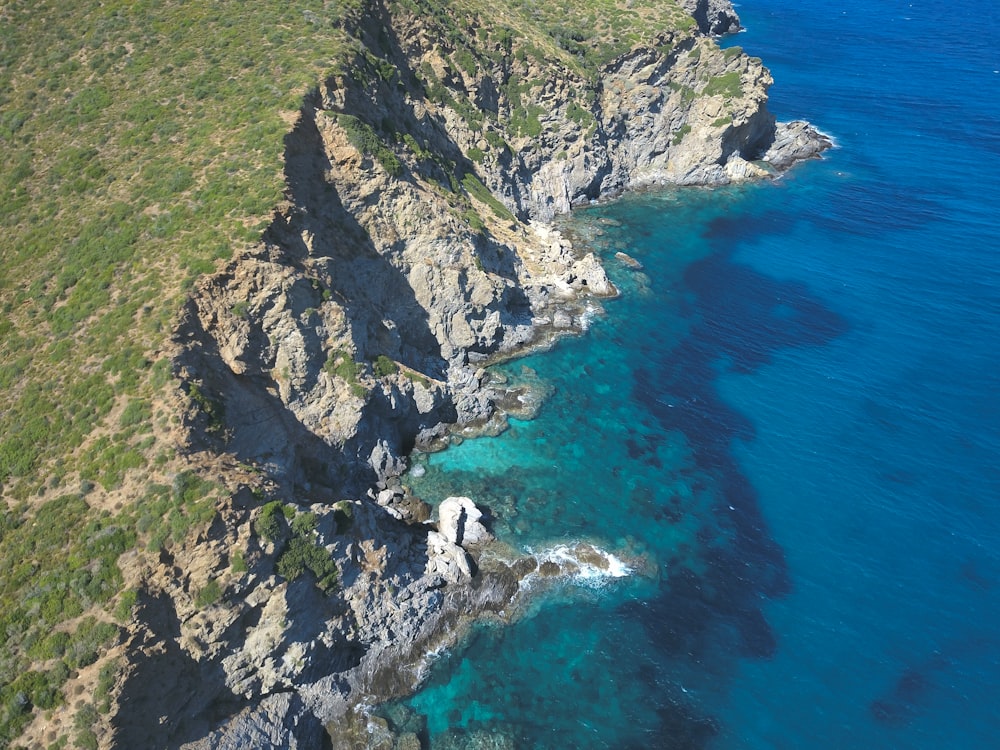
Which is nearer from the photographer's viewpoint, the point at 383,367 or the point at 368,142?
the point at 383,367

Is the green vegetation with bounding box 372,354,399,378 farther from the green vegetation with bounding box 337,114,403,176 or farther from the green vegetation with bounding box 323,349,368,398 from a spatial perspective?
the green vegetation with bounding box 337,114,403,176

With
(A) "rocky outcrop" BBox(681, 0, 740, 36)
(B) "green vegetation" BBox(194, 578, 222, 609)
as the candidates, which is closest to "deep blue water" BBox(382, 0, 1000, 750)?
(B) "green vegetation" BBox(194, 578, 222, 609)

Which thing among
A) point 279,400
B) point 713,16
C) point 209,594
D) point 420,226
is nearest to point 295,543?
point 209,594

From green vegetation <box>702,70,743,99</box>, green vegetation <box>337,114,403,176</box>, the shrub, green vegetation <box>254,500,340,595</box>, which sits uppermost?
green vegetation <box>337,114,403,176</box>

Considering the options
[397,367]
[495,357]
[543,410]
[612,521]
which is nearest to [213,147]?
[397,367]

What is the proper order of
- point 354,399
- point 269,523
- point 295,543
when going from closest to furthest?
1. point 269,523
2. point 295,543
3. point 354,399

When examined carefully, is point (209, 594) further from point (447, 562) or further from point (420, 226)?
point (420, 226)

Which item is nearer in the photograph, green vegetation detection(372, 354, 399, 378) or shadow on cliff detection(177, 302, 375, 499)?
shadow on cliff detection(177, 302, 375, 499)

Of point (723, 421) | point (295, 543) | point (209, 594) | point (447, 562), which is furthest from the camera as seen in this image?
point (723, 421)
